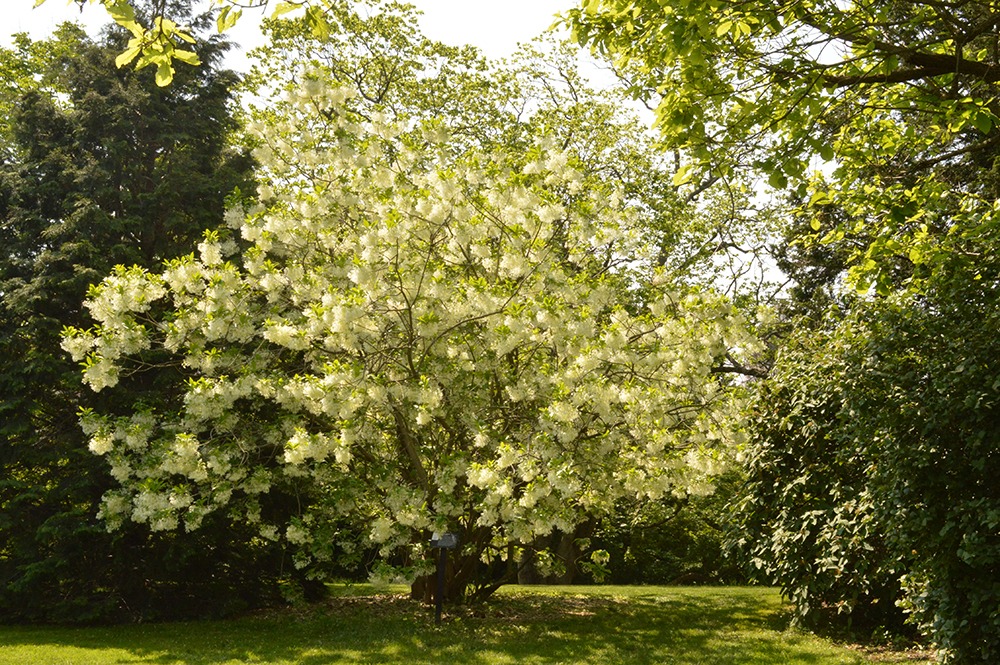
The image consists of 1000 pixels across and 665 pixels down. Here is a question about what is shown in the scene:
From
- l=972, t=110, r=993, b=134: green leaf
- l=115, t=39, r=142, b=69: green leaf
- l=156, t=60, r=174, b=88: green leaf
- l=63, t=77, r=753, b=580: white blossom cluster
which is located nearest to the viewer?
l=115, t=39, r=142, b=69: green leaf

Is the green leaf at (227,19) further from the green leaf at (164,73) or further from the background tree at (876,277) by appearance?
the background tree at (876,277)

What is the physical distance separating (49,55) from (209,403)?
488 inches

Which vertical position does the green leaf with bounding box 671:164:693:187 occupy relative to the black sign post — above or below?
above

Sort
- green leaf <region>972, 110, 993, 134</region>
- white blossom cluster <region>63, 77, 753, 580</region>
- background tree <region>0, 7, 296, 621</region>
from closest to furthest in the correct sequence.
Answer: green leaf <region>972, 110, 993, 134</region>
white blossom cluster <region>63, 77, 753, 580</region>
background tree <region>0, 7, 296, 621</region>

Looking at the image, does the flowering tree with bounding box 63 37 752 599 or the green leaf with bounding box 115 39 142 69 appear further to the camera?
the flowering tree with bounding box 63 37 752 599

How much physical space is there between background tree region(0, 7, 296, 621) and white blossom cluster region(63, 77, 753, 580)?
1.87 meters

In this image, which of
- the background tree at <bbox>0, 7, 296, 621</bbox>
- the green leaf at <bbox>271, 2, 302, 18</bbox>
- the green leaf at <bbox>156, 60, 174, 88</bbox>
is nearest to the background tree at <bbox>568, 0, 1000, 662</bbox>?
the green leaf at <bbox>271, 2, 302, 18</bbox>

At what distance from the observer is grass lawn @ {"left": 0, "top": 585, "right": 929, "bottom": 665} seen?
8.20 meters

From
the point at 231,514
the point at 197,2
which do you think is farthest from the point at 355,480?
the point at 197,2

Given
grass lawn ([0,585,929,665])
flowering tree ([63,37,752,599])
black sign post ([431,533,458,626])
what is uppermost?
flowering tree ([63,37,752,599])

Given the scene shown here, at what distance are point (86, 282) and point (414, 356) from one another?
5.29 meters

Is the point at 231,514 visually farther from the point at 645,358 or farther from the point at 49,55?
the point at 49,55

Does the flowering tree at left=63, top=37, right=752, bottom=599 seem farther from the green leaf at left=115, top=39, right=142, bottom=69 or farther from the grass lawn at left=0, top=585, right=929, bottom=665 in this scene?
the green leaf at left=115, top=39, right=142, bottom=69

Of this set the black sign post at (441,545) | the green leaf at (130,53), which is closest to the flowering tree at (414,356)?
the black sign post at (441,545)
